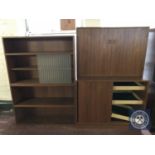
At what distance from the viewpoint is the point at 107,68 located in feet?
5.23

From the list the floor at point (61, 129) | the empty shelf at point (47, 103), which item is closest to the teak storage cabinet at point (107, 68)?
the floor at point (61, 129)

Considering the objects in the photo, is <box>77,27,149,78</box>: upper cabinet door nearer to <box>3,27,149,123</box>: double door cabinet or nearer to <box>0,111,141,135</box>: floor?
<box>3,27,149,123</box>: double door cabinet

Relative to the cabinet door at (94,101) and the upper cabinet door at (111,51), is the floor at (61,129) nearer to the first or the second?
the cabinet door at (94,101)

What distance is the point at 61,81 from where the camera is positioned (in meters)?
1.70

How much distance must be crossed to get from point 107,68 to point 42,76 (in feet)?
2.86

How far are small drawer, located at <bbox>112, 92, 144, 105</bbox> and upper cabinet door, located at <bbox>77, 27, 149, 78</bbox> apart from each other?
0.32 metres

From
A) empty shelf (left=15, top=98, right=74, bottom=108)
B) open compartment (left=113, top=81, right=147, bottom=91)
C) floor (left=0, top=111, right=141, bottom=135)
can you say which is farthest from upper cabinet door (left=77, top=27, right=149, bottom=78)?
floor (left=0, top=111, right=141, bottom=135)

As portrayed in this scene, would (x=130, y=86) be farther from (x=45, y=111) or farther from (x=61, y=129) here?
(x=45, y=111)

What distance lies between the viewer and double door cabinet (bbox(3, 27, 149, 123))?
1499 millimetres
